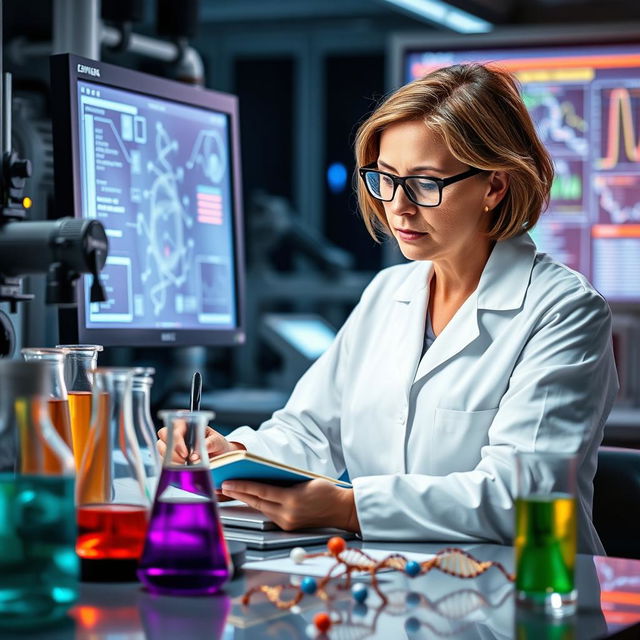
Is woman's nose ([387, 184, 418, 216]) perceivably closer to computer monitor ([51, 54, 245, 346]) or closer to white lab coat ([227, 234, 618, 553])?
white lab coat ([227, 234, 618, 553])

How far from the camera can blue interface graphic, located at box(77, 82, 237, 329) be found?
173 cm

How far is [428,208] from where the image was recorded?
1708 millimetres

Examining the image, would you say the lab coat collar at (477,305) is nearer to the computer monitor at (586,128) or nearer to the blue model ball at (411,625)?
the blue model ball at (411,625)

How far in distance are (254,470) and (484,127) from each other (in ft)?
2.22

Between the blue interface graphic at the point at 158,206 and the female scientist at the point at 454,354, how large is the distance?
10.0 inches

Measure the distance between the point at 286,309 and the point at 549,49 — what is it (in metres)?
4.11

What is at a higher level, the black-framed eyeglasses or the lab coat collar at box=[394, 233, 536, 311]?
the black-framed eyeglasses

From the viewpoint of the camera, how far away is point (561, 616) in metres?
1.01

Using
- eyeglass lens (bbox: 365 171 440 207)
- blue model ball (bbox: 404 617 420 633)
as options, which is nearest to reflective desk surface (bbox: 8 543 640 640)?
blue model ball (bbox: 404 617 420 633)

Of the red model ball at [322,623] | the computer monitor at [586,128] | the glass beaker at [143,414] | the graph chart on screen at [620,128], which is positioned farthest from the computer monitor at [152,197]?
the graph chart on screen at [620,128]

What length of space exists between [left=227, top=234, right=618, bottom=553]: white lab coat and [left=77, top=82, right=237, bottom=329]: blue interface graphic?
0.83 feet

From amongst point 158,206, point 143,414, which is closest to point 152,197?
point 158,206

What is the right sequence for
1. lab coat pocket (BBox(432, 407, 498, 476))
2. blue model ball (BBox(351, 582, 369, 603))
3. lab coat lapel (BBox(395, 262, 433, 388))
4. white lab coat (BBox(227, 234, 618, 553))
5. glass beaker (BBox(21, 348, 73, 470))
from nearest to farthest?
blue model ball (BBox(351, 582, 369, 603)) < glass beaker (BBox(21, 348, 73, 470)) < white lab coat (BBox(227, 234, 618, 553)) < lab coat pocket (BBox(432, 407, 498, 476)) < lab coat lapel (BBox(395, 262, 433, 388))

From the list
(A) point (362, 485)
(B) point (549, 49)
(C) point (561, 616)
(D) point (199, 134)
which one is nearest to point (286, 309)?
(B) point (549, 49)
